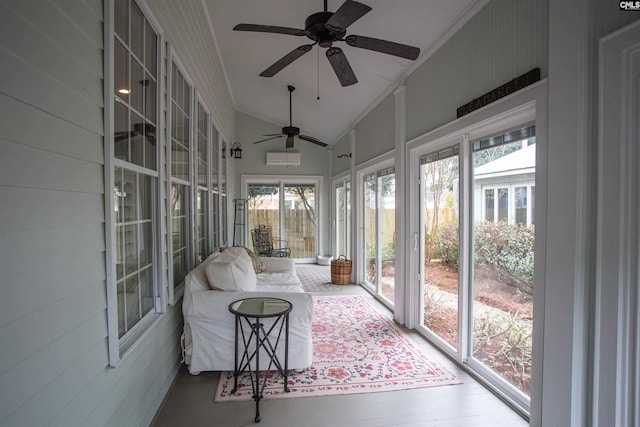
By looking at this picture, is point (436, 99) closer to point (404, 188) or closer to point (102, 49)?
point (404, 188)

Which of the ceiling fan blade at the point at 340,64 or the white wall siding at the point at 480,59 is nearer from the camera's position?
the white wall siding at the point at 480,59

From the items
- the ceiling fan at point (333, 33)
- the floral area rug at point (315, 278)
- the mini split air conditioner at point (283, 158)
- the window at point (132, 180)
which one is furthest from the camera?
the mini split air conditioner at point (283, 158)

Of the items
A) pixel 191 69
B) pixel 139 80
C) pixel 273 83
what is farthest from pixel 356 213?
pixel 139 80

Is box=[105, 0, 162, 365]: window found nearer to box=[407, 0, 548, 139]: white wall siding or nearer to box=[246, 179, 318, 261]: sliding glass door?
box=[407, 0, 548, 139]: white wall siding

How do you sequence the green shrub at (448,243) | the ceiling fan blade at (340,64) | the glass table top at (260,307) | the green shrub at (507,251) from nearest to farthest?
the green shrub at (507,251), the glass table top at (260,307), the ceiling fan blade at (340,64), the green shrub at (448,243)

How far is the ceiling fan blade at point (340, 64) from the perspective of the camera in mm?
2518

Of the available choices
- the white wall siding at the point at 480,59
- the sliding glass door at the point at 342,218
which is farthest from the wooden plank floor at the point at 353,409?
the sliding glass door at the point at 342,218

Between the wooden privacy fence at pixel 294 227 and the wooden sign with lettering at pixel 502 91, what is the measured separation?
5.90 meters

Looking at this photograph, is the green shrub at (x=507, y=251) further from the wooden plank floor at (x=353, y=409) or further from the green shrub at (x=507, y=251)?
the wooden plank floor at (x=353, y=409)

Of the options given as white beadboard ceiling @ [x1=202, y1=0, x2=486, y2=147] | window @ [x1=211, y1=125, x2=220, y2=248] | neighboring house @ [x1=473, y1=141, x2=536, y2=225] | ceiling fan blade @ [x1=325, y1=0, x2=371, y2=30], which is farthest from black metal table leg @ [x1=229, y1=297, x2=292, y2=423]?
white beadboard ceiling @ [x1=202, y1=0, x2=486, y2=147]

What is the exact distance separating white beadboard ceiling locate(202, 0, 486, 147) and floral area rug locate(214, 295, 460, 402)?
2918mm

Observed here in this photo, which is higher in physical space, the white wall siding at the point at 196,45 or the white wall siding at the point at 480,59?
the white wall siding at the point at 196,45

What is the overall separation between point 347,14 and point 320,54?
2.10 metres

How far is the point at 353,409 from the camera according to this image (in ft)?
7.57
